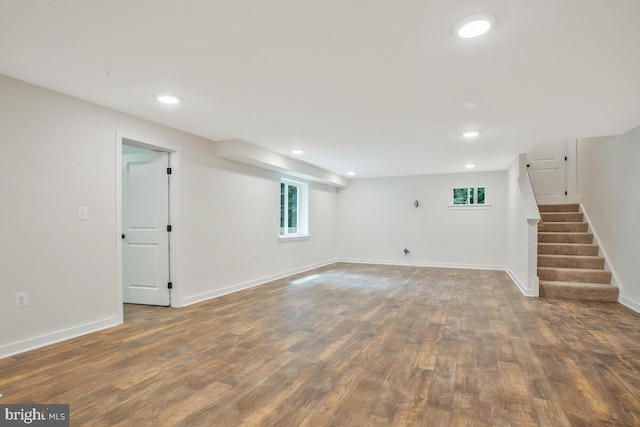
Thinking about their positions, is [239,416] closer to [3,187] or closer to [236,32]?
[236,32]

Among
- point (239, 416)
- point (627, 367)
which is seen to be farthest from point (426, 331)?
point (239, 416)

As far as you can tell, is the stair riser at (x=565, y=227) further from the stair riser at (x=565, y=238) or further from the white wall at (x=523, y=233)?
the white wall at (x=523, y=233)

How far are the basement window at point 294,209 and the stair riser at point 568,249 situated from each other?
4.54 meters

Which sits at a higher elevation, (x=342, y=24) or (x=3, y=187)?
(x=342, y=24)

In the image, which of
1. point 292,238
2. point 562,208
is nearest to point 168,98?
point 292,238

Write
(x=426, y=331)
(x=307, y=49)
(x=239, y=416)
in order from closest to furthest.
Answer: (x=239, y=416), (x=307, y=49), (x=426, y=331)

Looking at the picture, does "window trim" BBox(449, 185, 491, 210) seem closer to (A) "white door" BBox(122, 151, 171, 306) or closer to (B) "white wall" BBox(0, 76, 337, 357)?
(B) "white wall" BBox(0, 76, 337, 357)

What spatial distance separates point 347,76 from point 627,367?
3.07 meters

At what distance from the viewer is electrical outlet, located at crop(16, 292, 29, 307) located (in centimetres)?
267

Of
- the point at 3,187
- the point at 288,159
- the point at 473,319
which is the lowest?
the point at 473,319

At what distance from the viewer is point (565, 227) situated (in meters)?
5.84

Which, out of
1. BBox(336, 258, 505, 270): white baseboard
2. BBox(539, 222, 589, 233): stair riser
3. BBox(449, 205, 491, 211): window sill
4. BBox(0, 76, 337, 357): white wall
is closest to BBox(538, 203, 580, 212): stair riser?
BBox(539, 222, 589, 233): stair riser

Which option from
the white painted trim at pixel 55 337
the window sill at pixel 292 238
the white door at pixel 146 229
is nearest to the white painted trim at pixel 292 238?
the window sill at pixel 292 238

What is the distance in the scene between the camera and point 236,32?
6.60 ft
